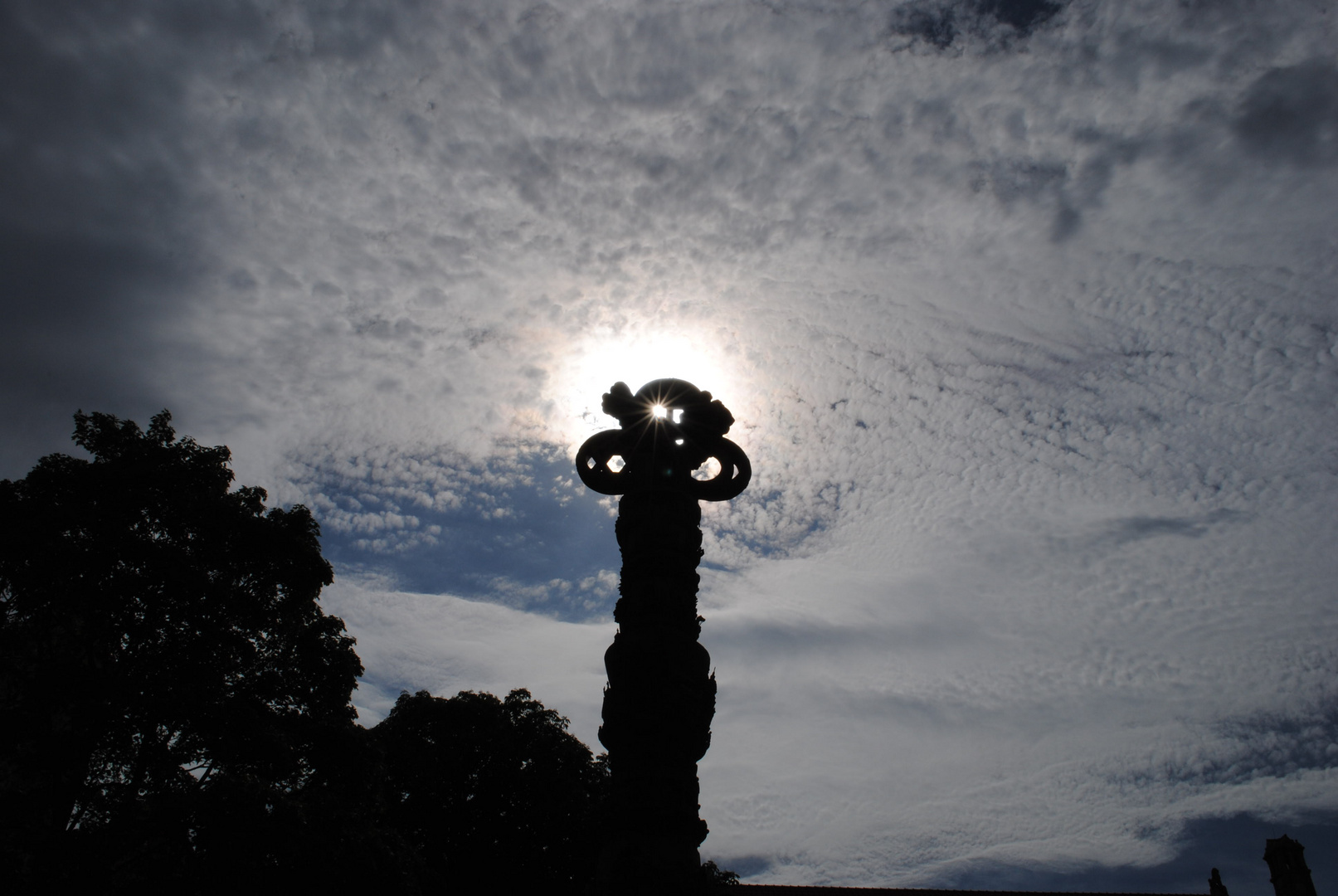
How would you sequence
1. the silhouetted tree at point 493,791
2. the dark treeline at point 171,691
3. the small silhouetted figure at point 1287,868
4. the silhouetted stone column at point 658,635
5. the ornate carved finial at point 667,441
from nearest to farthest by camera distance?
1. the silhouetted stone column at point 658,635
2. the ornate carved finial at point 667,441
3. the dark treeline at point 171,691
4. the silhouetted tree at point 493,791
5. the small silhouetted figure at point 1287,868

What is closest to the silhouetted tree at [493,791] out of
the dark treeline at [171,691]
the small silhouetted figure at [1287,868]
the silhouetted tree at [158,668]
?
the dark treeline at [171,691]

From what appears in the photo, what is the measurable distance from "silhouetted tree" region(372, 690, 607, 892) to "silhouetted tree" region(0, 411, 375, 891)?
26.8ft

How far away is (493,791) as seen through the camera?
20922mm

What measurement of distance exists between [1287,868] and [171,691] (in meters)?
36.6

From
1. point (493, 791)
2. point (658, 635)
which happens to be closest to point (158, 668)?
point (658, 635)

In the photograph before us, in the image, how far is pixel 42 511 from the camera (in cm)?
1134

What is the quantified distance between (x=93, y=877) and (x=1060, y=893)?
31.2 metres

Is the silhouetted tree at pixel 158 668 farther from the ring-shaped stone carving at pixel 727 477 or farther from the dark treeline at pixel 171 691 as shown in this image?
the ring-shaped stone carving at pixel 727 477

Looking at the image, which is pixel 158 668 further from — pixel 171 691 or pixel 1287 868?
pixel 1287 868

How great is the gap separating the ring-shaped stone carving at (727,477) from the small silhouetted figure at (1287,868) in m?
33.9

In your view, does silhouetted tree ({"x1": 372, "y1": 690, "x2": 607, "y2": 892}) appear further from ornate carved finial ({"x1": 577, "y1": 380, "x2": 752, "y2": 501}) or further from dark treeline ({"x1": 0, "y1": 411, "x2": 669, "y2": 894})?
ornate carved finial ({"x1": 577, "y1": 380, "x2": 752, "y2": 501})

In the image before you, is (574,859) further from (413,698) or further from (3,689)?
(3,689)

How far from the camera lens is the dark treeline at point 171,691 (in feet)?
32.8

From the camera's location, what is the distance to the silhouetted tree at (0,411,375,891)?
10.1m
